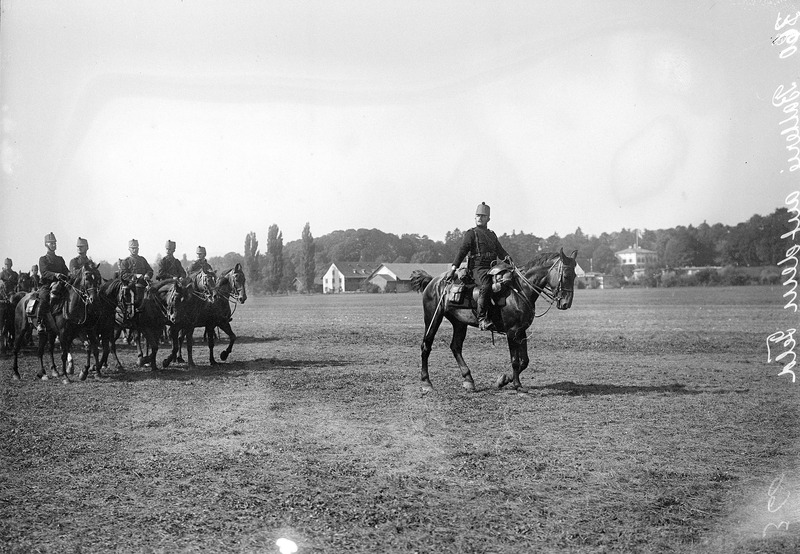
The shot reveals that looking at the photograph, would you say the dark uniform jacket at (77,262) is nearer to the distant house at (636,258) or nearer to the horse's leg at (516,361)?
Answer: the horse's leg at (516,361)

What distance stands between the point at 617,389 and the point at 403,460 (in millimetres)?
5763

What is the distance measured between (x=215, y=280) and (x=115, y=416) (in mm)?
6340

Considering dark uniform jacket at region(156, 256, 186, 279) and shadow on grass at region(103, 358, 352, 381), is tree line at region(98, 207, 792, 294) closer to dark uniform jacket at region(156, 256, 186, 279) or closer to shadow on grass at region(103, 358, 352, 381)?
dark uniform jacket at region(156, 256, 186, 279)

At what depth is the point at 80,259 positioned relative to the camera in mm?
13875

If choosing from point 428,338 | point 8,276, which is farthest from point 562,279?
point 8,276

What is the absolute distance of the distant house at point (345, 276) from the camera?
99.7 ft

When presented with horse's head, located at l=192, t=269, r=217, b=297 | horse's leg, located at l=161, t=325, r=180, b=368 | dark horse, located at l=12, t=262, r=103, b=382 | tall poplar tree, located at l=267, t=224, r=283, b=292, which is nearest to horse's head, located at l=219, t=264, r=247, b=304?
horse's head, located at l=192, t=269, r=217, b=297

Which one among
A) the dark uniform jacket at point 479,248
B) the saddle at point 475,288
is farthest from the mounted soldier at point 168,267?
the dark uniform jacket at point 479,248

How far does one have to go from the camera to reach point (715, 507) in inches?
217

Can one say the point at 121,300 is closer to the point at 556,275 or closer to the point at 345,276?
the point at 556,275

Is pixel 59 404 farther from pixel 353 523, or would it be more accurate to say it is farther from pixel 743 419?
pixel 743 419

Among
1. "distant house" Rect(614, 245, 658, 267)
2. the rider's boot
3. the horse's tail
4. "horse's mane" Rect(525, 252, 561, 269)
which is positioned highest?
"distant house" Rect(614, 245, 658, 267)

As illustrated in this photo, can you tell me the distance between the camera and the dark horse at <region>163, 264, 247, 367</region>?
583 inches

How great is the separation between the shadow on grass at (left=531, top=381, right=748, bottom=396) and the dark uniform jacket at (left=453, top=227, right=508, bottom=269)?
2.52 metres
